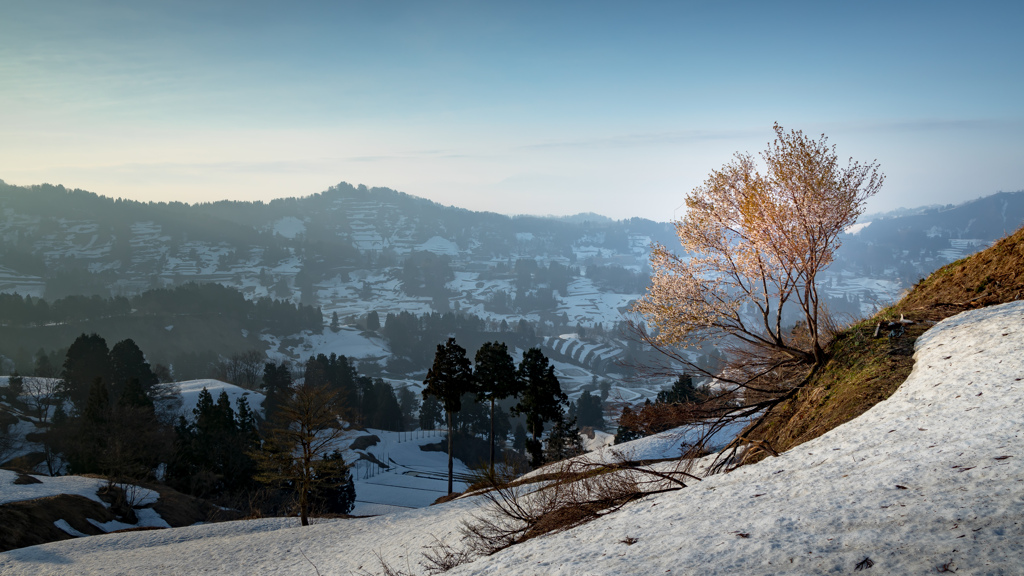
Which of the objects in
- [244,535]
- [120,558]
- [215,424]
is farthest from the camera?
[215,424]

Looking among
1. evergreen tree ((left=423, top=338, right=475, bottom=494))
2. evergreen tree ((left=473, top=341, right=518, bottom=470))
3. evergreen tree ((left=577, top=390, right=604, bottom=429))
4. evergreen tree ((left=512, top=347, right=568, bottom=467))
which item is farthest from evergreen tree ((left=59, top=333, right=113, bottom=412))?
evergreen tree ((left=577, top=390, right=604, bottom=429))

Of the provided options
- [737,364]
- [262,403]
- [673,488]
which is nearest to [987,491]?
[673,488]

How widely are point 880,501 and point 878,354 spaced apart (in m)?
5.67

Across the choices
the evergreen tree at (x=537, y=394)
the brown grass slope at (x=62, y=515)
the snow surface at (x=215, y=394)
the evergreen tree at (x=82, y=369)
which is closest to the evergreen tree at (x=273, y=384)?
the snow surface at (x=215, y=394)

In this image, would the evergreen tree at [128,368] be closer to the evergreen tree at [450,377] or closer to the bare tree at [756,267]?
the evergreen tree at [450,377]

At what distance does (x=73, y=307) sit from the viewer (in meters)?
159

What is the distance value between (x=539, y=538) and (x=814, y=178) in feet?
30.0

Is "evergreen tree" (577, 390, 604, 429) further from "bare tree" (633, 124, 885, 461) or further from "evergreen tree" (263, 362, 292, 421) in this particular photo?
"bare tree" (633, 124, 885, 461)

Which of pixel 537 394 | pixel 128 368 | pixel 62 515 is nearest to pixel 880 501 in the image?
pixel 537 394

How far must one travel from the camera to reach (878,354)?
9.95 metres

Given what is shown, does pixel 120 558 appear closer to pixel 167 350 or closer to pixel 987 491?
pixel 987 491

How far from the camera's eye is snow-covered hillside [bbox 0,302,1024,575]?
4520 millimetres

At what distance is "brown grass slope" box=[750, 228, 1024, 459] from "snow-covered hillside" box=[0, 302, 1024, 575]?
0.53 meters

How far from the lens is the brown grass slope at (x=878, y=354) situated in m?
9.09
